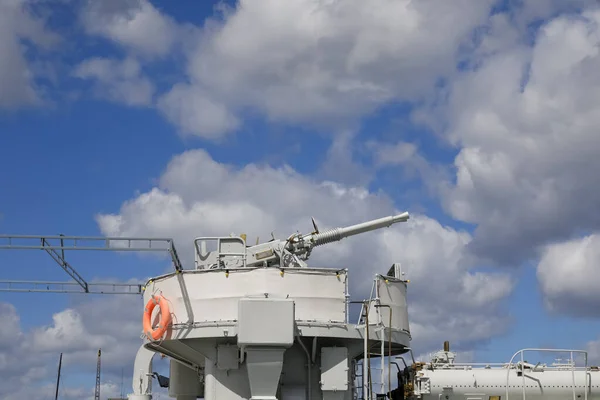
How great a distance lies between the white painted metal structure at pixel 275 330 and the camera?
97.8 ft

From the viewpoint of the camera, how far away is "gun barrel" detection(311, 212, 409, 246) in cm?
3606

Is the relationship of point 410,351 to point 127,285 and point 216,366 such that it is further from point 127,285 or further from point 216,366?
Result: point 127,285

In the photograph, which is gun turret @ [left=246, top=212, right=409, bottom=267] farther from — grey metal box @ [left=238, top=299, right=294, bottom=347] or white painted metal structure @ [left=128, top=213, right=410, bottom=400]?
grey metal box @ [left=238, top=299, right=294, bottom=347]

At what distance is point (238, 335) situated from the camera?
29.5 meters

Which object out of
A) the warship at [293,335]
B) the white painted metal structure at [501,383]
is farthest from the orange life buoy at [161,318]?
the white painted metal structure at [501,383]

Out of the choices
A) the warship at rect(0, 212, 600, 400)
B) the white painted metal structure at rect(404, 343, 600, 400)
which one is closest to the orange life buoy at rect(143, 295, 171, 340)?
the warship at rect(0, 212, 600, 400)

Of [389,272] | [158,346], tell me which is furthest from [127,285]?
[389,272]

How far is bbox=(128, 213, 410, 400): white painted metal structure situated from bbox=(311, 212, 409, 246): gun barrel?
3.69 metres

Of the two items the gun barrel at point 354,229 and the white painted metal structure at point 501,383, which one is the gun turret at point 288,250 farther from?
the white painted metal structure at point 501,383

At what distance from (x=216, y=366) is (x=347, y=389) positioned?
505cm

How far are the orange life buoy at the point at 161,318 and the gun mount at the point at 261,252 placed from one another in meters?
2.82

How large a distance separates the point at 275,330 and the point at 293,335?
2.45 ft

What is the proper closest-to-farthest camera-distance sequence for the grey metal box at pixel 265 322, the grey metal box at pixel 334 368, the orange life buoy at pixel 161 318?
the grey metal box at pixel 265 322, the grey metal box at pixel 334 368, the orange life buoy at pixel 161 318

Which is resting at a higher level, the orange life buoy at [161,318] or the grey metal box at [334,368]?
the orange life buoy at [161,318]
